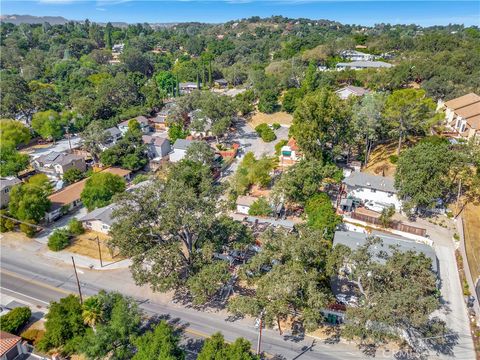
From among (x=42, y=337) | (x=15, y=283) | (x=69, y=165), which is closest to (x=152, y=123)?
(x=69, y=165)

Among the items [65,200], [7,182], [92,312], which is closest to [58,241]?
[65,200]

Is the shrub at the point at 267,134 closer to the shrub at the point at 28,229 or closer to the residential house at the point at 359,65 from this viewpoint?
the residential house at the point at 359,65

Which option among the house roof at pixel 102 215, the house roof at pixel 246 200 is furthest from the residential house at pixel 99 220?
the house roof at pixel 246 200

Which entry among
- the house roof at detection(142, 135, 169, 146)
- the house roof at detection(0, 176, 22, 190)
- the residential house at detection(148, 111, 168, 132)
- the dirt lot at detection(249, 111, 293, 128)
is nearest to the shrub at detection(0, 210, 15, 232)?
the house roof at detection(0, 176, 22, 190)

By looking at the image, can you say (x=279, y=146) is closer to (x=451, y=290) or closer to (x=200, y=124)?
(x=200, y=124)

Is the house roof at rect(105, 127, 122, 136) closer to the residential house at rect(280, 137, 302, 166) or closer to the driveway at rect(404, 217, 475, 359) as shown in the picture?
the residential house at rect(280, 137, 302, 166)

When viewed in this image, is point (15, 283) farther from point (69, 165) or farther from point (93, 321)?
point (69, 165)
